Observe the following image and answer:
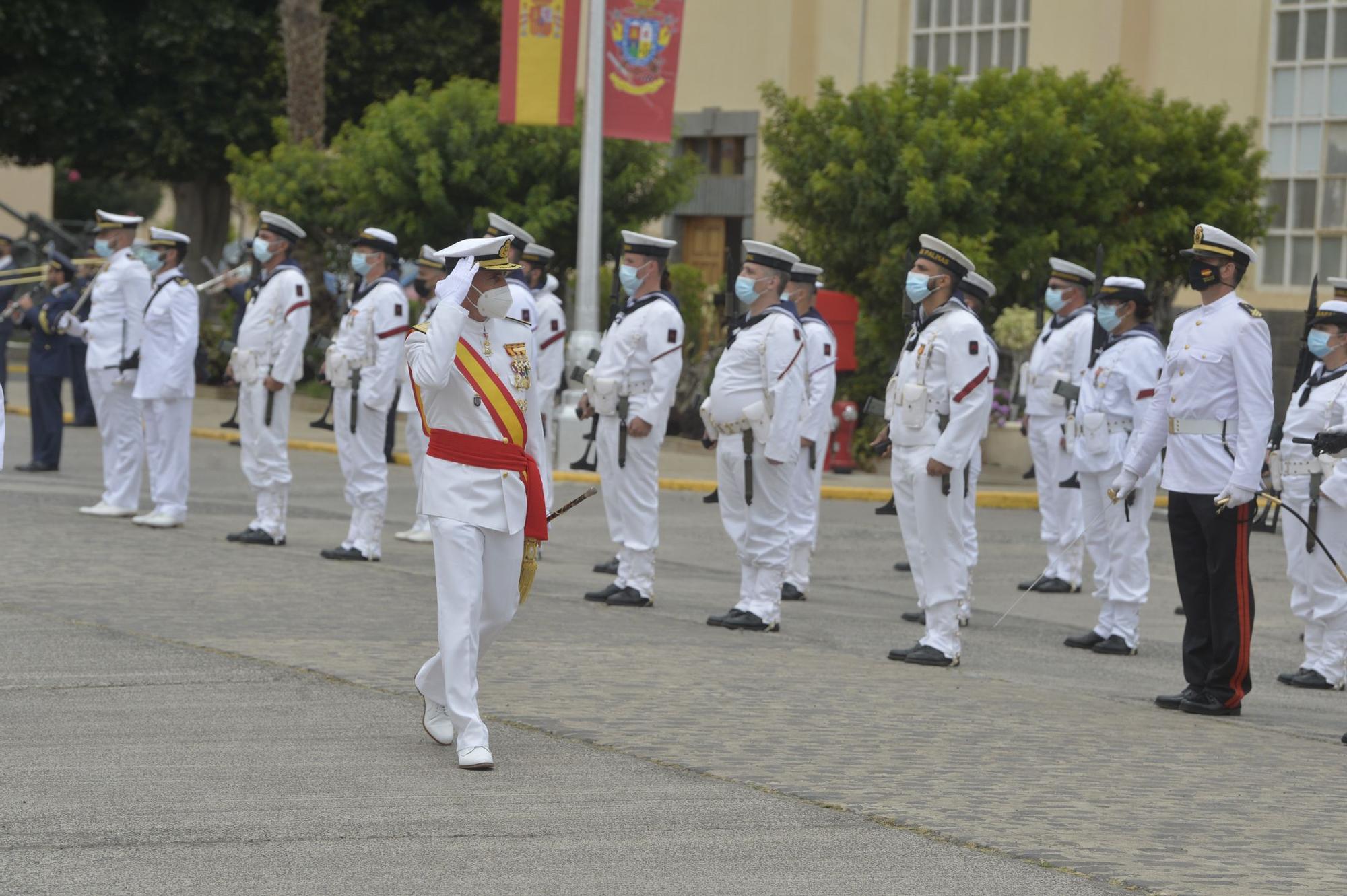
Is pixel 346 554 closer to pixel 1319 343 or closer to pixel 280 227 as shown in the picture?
pixel 280 227

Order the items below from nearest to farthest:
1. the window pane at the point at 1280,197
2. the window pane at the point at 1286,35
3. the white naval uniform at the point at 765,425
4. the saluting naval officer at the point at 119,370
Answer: the white naval uniform at the point at 765,425 → the saluting naval officer at the point at 119,370 → the window pane at the point at 1286,35 → the window pane at the point at 1280,197

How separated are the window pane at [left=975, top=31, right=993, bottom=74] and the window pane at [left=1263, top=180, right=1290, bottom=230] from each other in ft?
13.9

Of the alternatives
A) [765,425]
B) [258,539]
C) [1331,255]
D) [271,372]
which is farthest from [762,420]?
[1331,255]

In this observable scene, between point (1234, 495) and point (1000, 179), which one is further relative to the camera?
point (1000, 179)

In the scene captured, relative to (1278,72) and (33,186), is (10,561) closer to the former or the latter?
(1278,72)

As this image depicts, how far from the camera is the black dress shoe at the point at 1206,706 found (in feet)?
29.4

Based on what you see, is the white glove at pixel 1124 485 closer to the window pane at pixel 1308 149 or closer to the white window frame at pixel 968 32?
the window pane at pixel 1308 149

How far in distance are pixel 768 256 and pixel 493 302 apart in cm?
387

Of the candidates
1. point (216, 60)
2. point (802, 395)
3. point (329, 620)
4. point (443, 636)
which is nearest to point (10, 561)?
point (329, 620)

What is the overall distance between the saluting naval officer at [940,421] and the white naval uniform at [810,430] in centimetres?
230

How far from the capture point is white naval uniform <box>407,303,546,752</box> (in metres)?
7.16

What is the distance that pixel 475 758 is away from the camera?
7.02 meters

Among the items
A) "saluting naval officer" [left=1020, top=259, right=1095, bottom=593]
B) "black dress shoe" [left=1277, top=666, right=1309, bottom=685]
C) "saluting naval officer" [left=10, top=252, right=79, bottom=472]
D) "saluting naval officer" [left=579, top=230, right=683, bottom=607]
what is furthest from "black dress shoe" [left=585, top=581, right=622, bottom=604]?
"saluting naval officer" [left=10, top=252, right=79, bottom=472]

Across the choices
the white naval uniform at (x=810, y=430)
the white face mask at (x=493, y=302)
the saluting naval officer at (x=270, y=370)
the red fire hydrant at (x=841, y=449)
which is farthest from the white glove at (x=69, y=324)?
the white face mask at (x=493, y=302)
